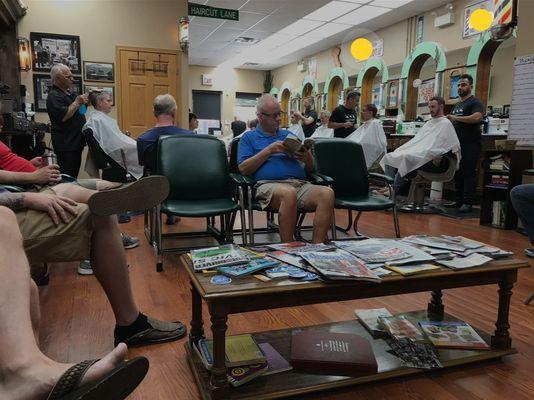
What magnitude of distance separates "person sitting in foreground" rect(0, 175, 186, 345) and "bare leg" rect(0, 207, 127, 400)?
1.15 ft

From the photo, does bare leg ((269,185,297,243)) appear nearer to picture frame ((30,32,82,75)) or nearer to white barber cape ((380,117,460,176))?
white barber cape ((380,117,460,176))

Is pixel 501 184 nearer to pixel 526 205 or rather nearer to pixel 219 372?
pixel 526 205

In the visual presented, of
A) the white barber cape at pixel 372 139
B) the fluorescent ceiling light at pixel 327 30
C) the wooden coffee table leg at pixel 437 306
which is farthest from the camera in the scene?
the fluorescent ceiling light at pixel 327 30

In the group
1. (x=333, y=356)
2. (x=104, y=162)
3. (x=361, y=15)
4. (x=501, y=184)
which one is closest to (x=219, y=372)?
(x=333, y=356)

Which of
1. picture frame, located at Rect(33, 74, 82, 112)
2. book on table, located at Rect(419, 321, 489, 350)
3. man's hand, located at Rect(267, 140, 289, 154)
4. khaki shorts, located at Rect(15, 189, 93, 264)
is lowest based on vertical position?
book on table, located at Rect(419, 321, 489, 350)

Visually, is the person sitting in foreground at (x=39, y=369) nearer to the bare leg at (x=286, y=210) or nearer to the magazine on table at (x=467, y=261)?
the magazine on table at (x=467, y=261)

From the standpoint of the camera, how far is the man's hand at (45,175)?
176 cm

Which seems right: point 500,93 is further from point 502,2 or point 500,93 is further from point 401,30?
point 502,2

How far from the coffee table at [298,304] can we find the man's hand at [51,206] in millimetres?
409

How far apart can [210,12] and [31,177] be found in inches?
208

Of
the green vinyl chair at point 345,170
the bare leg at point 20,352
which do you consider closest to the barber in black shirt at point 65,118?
the green vinyl chair at point 345,170

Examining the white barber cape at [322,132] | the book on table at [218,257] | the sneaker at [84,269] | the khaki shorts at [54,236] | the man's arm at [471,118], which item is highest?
the man's arm at [471,118]

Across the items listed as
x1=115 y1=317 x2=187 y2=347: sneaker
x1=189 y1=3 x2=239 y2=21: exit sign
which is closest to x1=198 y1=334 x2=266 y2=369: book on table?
x1=115 y1=317 x2=187 y2=347: sneaker

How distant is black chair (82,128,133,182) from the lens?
3.69 metres
